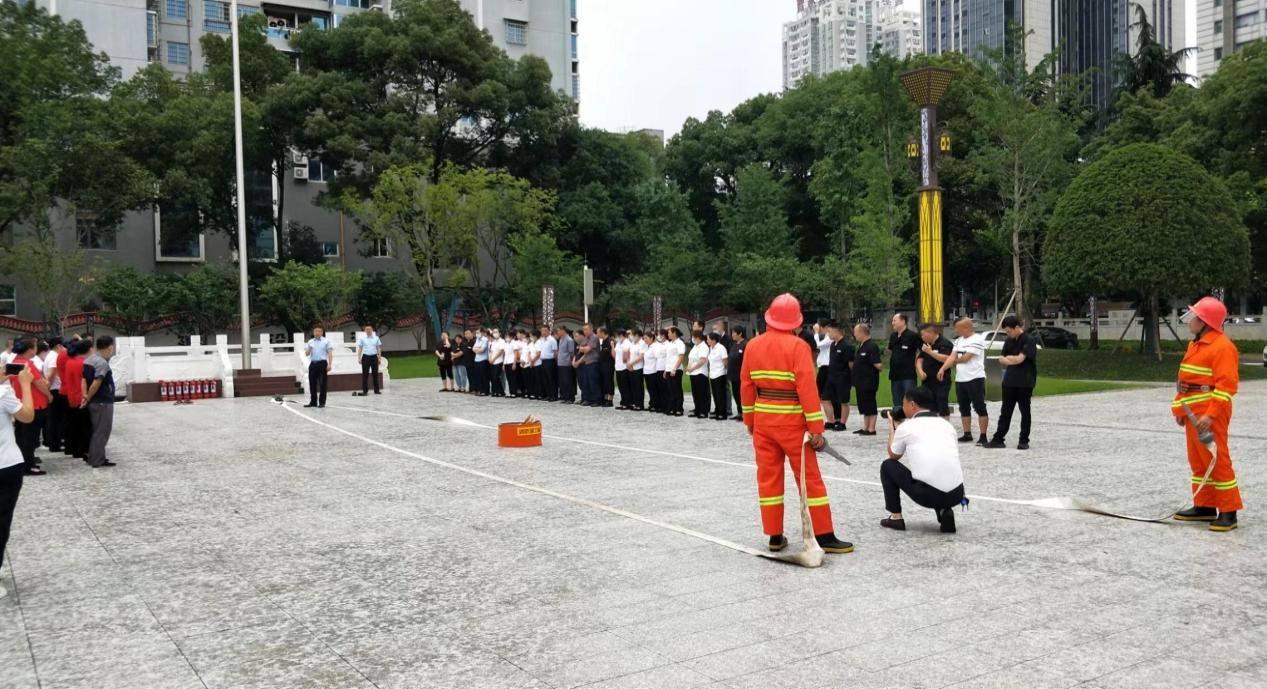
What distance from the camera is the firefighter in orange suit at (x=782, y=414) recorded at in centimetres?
696

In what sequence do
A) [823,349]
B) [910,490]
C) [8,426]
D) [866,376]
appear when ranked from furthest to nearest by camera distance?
[823,349]
[866,376]
[910,490]
[8,426]

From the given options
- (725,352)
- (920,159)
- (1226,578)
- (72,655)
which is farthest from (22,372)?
(920,159)

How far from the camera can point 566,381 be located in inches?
893

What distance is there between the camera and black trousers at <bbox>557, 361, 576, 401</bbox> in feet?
74.5

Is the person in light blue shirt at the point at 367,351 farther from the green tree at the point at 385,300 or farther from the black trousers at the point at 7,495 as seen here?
the green tree at the point at 385,300

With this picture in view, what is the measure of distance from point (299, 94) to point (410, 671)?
44132mm

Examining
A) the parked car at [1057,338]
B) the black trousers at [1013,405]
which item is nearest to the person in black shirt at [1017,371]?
the black trousers at [1013,405]

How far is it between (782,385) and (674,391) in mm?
12187

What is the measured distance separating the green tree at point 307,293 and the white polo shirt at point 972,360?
35.4m

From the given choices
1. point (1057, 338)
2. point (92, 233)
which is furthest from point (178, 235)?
point (1057, 338)

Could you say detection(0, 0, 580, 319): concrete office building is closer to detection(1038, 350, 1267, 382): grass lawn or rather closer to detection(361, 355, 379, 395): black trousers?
detection(361, 355, 379, 395): black trousers

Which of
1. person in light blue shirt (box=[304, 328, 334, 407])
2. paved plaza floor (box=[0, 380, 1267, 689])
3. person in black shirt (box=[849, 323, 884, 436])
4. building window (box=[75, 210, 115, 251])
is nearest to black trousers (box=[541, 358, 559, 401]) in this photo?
person in light blue shirt (box=[304, 328, 334, 407])

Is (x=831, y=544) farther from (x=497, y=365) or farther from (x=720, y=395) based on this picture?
(x=497, y=365)

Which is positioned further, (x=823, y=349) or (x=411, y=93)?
(x=411, y=93)
